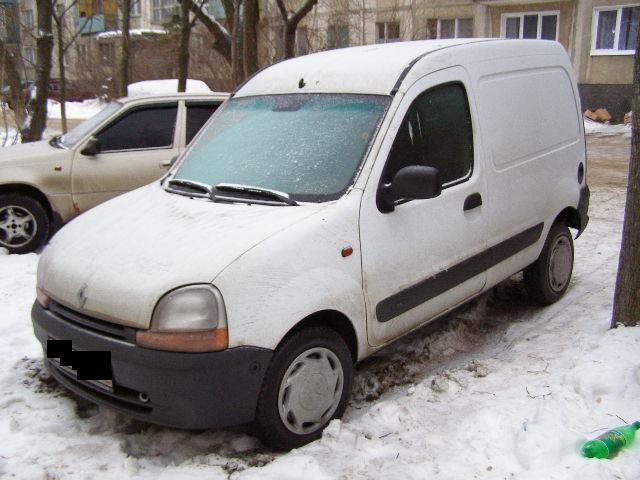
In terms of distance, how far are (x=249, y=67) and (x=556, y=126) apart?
19.9 ft

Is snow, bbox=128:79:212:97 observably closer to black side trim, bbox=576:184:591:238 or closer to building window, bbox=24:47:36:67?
building window, bbox=24:47:36:67

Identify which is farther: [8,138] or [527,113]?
[8,138]

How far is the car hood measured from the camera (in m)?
6.79

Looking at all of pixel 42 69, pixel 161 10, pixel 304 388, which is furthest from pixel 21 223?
pixel 161 10

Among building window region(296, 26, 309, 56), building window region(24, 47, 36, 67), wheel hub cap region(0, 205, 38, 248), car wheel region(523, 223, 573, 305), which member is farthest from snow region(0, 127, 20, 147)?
building window region(296, 26, 309, 56)

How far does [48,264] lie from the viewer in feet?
11.8

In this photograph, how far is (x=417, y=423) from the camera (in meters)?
3.46

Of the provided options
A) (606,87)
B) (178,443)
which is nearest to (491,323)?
(178,443)

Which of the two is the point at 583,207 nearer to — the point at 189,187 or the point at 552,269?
the point at 552,269

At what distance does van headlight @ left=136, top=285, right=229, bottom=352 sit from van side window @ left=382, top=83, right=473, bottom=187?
1.25 meters

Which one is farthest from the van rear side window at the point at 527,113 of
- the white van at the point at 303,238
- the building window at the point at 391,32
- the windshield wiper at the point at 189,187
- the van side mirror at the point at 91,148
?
the building window at the point at 391,32

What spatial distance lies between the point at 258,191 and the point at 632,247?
2285 millimetres

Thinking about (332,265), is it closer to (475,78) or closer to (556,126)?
(475,78)

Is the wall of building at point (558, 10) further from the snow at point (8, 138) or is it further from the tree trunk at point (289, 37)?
the snow at point (8, 138)
